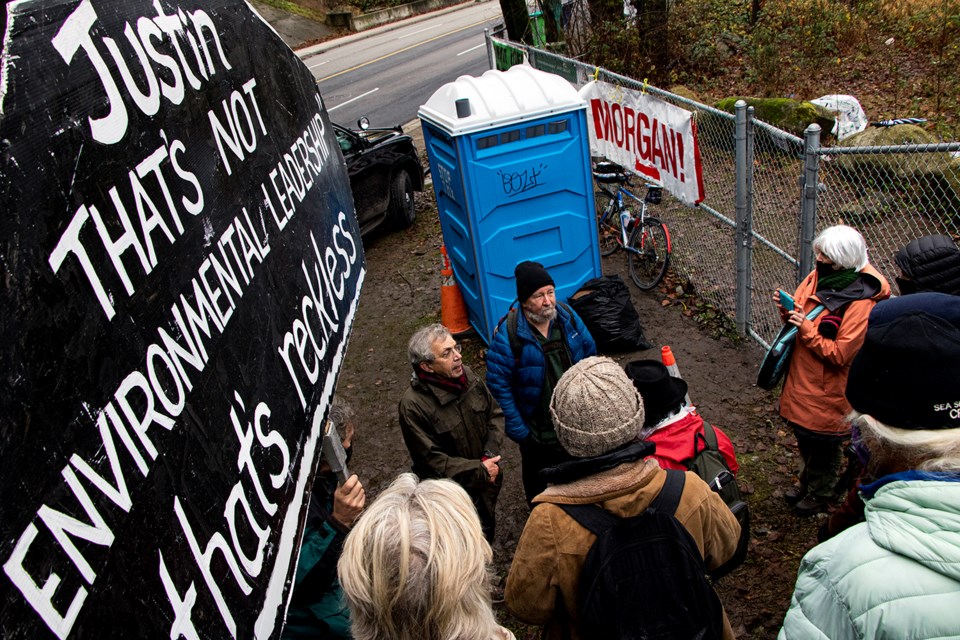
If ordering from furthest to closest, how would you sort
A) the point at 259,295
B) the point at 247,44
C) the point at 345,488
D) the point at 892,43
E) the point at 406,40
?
the point at 406,40 → the point at 892,43 → the point at 345,488 → the point at 247,44 → the point at 259,295

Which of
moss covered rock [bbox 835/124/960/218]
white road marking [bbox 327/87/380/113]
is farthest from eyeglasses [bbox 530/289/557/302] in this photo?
white road marking [bbox 327/87/380/113]

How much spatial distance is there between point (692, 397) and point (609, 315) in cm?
109

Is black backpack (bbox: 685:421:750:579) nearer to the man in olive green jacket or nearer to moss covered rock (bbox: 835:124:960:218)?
the man in olive green jacket

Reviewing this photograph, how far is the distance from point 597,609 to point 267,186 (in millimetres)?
1552

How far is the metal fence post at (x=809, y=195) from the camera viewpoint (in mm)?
4691

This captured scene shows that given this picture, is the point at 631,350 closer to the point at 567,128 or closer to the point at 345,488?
the point at 567,128

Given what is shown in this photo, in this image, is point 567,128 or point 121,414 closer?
point 121,414

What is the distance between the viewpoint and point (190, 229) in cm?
156

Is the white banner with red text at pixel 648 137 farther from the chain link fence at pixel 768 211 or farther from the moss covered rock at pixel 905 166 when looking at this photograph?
the moss covered rock at pixel 905 166

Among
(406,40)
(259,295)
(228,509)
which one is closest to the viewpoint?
(228,509)

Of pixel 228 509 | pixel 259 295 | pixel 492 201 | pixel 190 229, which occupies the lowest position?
pixel 492 201

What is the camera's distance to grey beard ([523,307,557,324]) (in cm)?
407

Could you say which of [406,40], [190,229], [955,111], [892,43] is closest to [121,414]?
[190,229]

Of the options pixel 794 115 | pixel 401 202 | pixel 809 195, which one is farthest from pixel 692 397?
pixel 401 202
